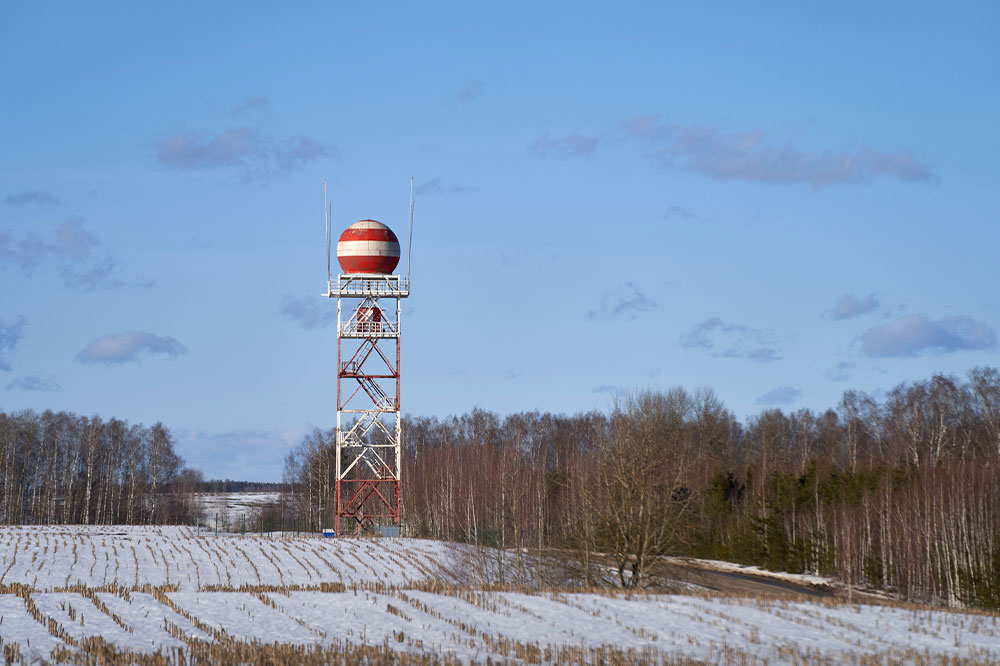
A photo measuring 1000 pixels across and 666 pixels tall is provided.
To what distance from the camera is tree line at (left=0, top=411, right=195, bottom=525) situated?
96500 millimetres

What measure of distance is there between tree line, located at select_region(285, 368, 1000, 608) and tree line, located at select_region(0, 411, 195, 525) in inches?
683

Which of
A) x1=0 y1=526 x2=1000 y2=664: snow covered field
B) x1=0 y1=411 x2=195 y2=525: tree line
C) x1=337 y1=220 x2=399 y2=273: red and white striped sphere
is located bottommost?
x1=0 y1=526 x2=1000 y2=664: snow covered field

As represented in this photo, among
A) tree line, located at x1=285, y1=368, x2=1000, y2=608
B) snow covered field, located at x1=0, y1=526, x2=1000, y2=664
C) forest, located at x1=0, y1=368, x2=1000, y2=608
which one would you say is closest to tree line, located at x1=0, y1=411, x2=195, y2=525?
forest, located at x1=0, y1=368, x2=1000, y2=608

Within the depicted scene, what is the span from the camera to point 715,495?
86875 mm

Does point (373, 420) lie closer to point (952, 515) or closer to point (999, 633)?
point (952, 515)

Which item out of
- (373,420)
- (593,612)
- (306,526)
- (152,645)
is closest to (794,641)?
(593,612)

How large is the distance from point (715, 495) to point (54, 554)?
52.2m

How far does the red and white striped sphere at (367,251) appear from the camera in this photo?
70.6 metres

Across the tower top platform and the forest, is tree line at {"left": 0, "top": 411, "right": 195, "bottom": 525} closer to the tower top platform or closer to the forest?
the forest

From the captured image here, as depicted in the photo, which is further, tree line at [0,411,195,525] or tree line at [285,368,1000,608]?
tree line at [0,411,195,525]

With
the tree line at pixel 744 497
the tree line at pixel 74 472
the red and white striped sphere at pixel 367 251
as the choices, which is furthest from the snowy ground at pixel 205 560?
the tree line at pixel 74 472

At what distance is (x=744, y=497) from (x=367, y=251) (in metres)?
37.6

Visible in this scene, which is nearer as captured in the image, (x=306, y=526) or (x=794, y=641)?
(x=794, y=641)

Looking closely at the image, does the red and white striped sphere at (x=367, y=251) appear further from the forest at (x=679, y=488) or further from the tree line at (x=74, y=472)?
the tree line at (x=74, y=472)
